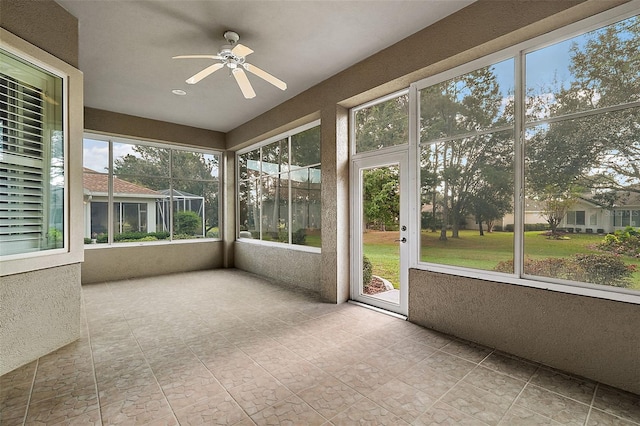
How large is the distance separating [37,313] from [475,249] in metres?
4.24

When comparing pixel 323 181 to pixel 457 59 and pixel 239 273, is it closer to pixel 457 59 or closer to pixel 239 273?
pixel 457 59

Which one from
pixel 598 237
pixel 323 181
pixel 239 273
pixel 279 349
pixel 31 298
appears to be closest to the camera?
pixel 598 237

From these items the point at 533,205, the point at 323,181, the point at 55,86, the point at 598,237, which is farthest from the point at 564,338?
the point at 55,86

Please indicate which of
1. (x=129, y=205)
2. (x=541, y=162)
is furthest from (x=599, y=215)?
(x=129, y=205)

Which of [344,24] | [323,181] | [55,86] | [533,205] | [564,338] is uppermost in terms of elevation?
[344,24]

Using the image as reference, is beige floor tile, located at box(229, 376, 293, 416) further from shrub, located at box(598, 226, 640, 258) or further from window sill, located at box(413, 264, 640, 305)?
shrub, located at box(598, 226, 640, 258)

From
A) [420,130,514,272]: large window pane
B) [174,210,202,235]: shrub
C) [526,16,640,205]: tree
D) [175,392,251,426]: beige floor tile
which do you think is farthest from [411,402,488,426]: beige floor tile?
[174,210,202,235]: shrub

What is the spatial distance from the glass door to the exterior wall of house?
3.33 metres

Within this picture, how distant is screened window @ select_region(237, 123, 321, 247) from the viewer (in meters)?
5.19

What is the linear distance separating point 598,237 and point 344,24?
3010 mm

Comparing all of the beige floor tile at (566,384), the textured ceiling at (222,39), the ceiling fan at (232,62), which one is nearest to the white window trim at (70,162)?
the textured ceiling at (222,39)

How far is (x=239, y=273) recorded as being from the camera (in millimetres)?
6570

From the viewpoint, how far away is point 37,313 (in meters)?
2.71

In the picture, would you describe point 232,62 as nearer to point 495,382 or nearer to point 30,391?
point 30,391
